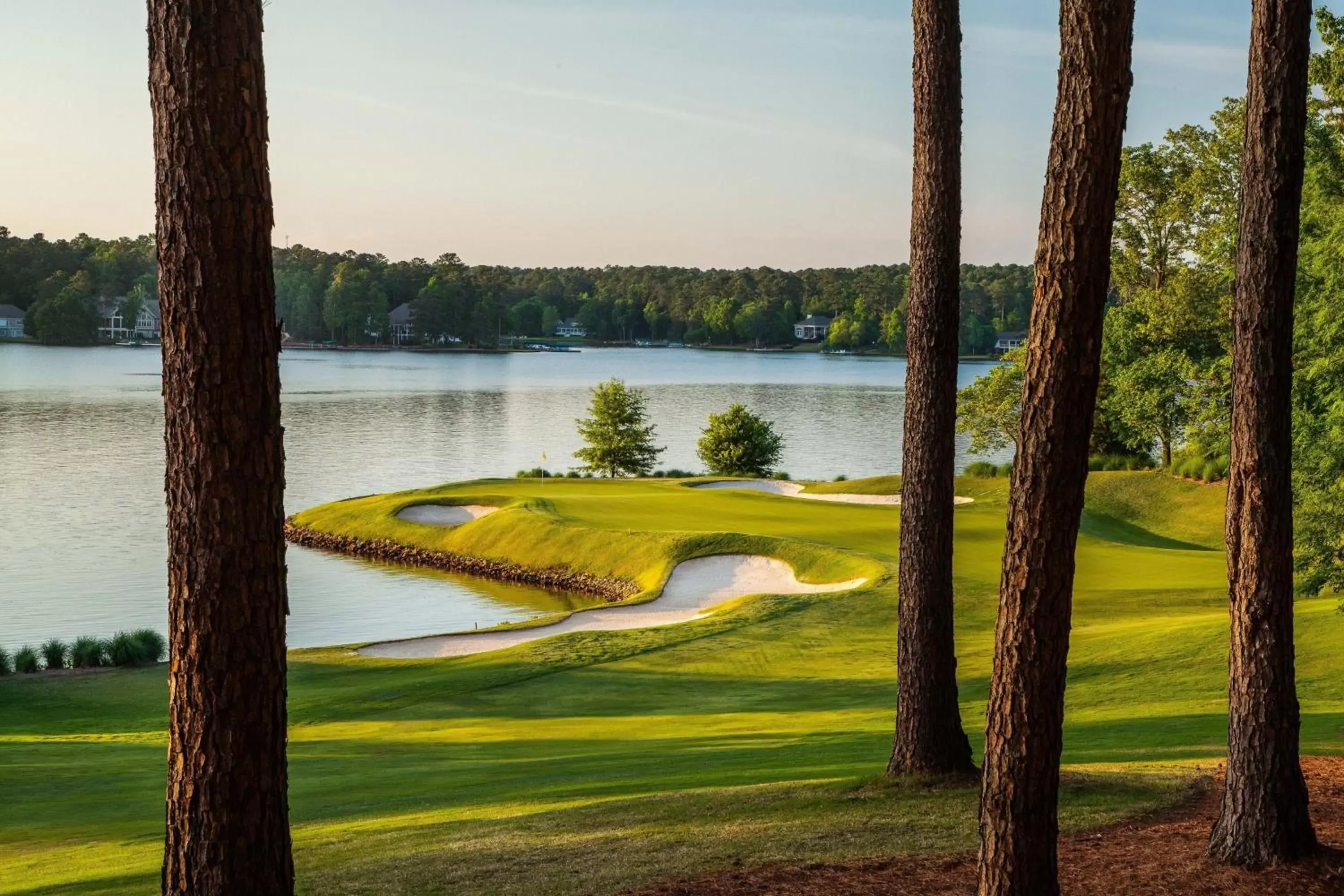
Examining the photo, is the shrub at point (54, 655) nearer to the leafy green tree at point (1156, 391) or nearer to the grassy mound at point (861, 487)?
the grassy mound at point (861, 487)

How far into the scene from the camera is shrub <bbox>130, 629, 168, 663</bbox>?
868 inches

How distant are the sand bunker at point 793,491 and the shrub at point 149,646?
23607 millimetres

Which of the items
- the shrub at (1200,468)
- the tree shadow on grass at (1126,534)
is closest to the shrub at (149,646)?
the tree shadow on grass at (1126,534)

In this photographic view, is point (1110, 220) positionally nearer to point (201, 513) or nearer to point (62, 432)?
point (201, 513)

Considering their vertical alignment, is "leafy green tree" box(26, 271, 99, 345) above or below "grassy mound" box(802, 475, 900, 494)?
above

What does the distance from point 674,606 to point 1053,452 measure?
72.6 feet

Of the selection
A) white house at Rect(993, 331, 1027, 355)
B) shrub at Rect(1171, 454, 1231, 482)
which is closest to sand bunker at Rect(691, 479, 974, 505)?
shrub at Rect(1171, 454, 1231, 482)

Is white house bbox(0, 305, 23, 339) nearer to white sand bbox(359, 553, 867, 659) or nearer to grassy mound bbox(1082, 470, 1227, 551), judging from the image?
grassy mound bbox(1082, 470, 1227, 551)

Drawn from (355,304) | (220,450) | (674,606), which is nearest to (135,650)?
(674,606)

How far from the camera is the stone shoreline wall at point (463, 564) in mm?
32594

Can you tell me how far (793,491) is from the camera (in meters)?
48.5

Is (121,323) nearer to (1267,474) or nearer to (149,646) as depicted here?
(149,646)

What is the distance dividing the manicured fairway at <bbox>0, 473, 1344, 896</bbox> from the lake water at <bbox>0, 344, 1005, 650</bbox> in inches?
316

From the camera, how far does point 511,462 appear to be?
69.3 metres
